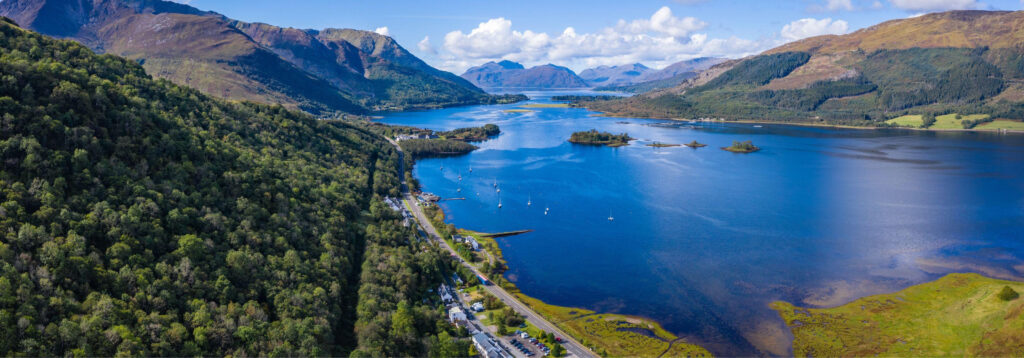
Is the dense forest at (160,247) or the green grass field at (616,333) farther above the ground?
the dense forest at (160,247)

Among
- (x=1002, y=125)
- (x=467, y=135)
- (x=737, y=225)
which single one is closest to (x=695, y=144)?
(x=467, y=135)

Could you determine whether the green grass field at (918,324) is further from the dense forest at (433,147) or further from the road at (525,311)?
the dense forest at (433,147)

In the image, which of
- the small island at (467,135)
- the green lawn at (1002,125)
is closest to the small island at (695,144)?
the small island at (467,135)

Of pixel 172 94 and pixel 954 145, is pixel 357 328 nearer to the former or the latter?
pixel 172 94

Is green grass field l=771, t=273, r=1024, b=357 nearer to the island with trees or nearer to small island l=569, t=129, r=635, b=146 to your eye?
the island with trees

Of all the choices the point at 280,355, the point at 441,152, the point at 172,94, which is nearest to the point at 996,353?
the point at 280,355

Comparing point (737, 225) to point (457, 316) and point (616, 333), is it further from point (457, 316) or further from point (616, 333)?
point (457, 316)
